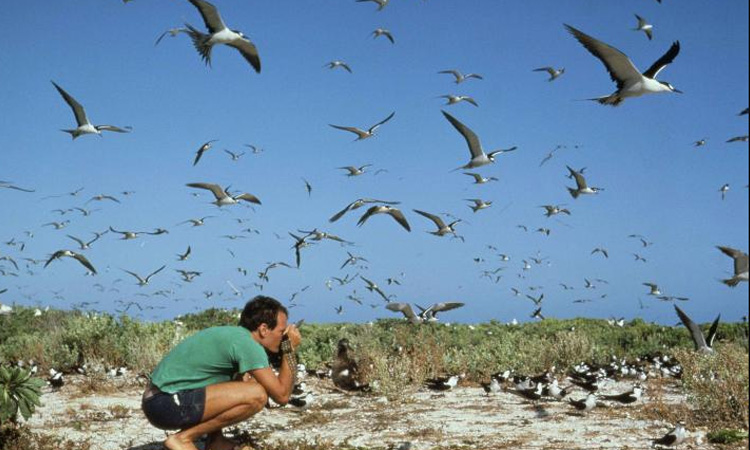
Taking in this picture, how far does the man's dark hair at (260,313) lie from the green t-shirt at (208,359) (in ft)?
0.59

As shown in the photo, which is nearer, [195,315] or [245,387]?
[245,387]

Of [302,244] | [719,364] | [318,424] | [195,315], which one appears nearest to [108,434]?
[318,424]

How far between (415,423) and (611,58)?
520 cm

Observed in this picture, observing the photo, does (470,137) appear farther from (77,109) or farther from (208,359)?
(208,359)

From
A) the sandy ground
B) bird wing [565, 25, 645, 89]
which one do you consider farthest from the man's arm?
bird wing [565, 25, 645, 89]

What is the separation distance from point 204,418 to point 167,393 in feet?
1.30

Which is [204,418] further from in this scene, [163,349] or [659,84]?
[163,349]

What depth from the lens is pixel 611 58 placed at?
8.98 m

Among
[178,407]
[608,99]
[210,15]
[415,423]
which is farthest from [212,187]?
[178,407]

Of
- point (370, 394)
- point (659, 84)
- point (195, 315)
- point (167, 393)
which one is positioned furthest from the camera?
point (195, 315)

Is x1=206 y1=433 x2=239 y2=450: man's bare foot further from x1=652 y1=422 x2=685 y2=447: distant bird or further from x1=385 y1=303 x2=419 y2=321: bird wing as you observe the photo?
x1=385 y1=303 x2=419 y2=321: bird wing

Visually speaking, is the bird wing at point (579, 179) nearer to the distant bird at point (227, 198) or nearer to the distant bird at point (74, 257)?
the distant bird at point (227, 198)

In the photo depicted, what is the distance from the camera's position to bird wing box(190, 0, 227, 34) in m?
10.7

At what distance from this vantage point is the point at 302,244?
14.4 meters
